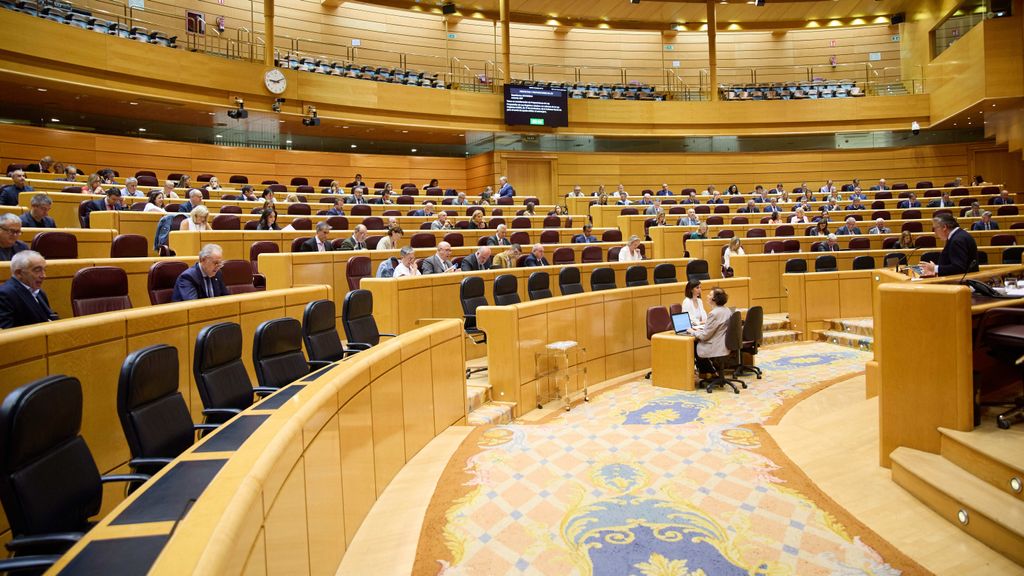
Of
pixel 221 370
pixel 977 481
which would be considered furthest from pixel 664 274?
pixel 221 370

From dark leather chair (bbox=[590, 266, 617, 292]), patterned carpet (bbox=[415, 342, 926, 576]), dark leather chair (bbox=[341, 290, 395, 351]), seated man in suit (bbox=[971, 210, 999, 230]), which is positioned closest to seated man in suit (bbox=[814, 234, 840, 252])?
seated man in suit (bbox=[971, 210, 999, 230])

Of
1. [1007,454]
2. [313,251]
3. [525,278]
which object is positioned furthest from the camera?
[525,278]

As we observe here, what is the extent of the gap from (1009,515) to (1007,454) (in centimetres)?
32

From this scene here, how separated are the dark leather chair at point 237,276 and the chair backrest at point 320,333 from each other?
1.62 meters

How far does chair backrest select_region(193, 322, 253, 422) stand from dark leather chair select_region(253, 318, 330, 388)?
0.60 feet

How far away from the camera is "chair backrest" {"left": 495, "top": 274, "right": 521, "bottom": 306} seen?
608 centimetres

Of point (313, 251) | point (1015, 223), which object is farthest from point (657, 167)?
point (313, 251)

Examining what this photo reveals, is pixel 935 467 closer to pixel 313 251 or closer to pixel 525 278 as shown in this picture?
pixel 525 278

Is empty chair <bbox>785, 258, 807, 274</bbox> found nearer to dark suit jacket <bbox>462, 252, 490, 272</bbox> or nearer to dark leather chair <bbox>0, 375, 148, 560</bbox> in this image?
dark suit jacket <bbox>462, 252, 490, 272</bbox>

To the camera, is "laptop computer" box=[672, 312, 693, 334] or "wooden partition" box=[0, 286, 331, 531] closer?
"wooden partition" box=[0, 286, 331, 531]

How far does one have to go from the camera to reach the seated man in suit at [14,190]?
6.59m

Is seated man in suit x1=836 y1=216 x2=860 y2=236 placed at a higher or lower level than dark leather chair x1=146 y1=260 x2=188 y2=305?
higher

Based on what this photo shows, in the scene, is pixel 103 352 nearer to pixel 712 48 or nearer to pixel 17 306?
pixel 17 306

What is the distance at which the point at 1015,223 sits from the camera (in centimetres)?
1098
